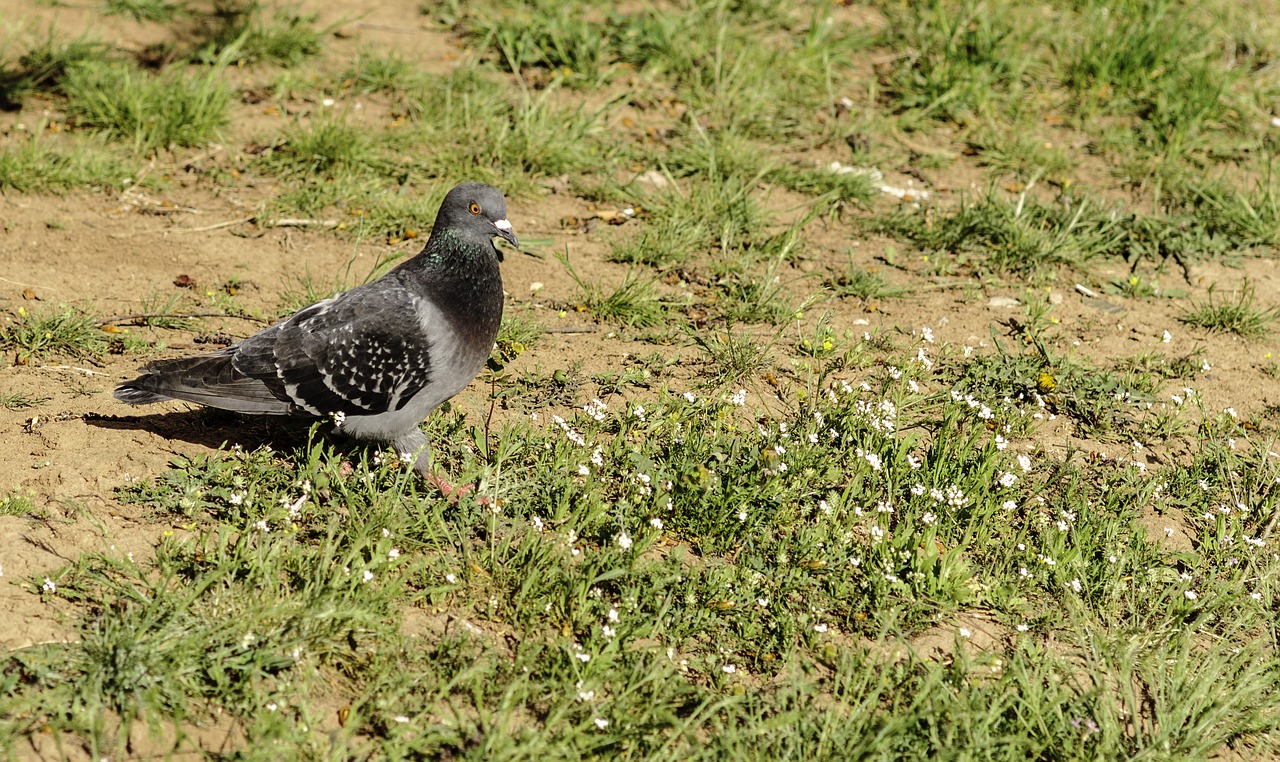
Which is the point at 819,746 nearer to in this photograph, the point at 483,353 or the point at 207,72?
the point at 483,353

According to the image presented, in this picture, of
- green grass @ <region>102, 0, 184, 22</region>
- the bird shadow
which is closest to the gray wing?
the bird shadow

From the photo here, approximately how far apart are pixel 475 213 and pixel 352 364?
0.79 m

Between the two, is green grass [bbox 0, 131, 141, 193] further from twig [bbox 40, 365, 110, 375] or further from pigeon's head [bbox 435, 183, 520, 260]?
pigeon's head [bbox 435, 183, 520, 260]

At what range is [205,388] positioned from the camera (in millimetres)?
4055

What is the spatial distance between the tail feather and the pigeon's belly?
279 mm

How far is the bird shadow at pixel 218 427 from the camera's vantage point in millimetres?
4258

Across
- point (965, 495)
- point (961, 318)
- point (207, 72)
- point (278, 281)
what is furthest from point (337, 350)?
point (207, 72)

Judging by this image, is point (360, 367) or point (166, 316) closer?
point (360, 367)

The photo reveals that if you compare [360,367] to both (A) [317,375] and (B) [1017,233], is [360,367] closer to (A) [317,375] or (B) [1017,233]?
(A) [317,375]

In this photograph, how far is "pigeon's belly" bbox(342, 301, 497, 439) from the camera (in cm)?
412

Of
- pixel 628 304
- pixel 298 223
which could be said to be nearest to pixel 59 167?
pixel 298 223

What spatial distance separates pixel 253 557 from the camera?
3502 mm

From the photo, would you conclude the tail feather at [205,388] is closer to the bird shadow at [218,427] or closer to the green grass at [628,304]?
the bird shadow at [218,427]

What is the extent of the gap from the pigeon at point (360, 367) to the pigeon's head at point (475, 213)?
27 centimetres
